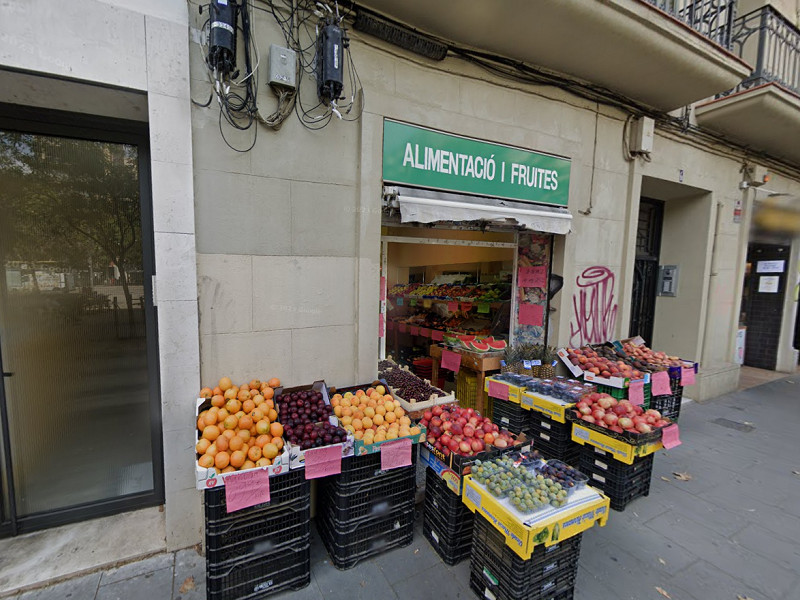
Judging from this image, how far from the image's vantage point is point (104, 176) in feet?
9.70

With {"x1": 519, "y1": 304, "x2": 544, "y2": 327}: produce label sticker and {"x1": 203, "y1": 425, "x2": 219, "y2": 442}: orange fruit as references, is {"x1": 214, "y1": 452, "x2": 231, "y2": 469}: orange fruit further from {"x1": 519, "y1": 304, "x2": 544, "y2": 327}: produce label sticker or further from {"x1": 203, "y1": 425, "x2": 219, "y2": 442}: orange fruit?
{"x1": 519, "y1": 304, "x2": 544, "y2": 327}: produce label sticker

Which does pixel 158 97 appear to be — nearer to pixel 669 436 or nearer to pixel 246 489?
pixel 246 489

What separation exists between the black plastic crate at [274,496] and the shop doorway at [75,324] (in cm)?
132

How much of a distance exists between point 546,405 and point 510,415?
1.78ft

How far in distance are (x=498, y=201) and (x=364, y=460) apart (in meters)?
3.04

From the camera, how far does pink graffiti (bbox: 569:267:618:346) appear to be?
16.3 feet

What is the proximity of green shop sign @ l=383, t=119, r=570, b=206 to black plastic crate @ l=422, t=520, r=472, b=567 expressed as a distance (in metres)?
3.14

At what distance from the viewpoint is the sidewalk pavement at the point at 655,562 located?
2414 mm

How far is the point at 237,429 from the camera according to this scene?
2.43 metres

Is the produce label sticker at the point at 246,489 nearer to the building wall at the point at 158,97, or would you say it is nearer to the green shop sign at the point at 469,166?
the building wall at the point at 158,97

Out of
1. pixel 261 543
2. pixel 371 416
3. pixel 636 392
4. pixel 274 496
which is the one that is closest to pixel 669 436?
pixel 636 392

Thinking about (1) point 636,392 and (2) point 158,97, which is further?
(1) point 636,392

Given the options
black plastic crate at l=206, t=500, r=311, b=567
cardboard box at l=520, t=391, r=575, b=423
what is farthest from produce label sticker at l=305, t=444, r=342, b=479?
cardboard box at l=520, t=391, r=575, b=423

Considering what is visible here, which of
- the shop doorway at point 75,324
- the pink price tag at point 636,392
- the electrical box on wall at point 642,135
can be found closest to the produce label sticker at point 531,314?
the pink price tag at point 636,392
